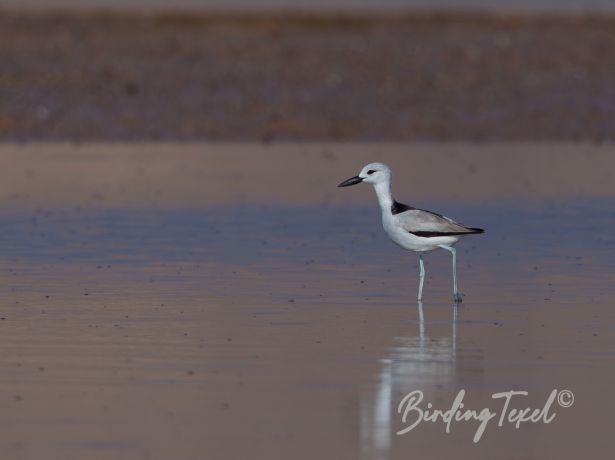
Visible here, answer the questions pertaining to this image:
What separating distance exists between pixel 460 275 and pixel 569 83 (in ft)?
58.4

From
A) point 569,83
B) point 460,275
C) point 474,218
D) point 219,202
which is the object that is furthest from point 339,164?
point 460,275

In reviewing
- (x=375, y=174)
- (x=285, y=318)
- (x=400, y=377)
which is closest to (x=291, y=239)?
(x=375, y=174)

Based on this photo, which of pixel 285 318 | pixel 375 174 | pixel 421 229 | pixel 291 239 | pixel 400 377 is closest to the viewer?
pixel 400 377

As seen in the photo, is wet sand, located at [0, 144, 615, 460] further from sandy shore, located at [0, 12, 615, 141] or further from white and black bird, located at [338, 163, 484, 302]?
sandy shore, located at [0, 12, 615, 141]

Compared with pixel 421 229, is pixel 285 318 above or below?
below

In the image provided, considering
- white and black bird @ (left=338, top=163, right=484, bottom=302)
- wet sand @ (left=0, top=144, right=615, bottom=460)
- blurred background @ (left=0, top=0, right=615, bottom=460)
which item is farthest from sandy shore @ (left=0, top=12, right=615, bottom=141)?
white and black bird @ (left=338, top=163, right=484, bottom=302)

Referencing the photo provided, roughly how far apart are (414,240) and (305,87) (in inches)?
701

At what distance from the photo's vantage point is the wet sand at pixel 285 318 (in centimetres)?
872

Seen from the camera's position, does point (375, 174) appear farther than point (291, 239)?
No

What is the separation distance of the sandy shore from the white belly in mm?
14797

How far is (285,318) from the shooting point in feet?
40.0

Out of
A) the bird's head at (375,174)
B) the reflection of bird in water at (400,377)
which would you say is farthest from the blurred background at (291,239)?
the bird's head at (375,174)

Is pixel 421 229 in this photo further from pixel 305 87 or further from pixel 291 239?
pixel 305 87

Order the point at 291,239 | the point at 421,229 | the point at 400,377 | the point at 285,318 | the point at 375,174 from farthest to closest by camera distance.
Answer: the point at 291,239
the point at 375,174
the point at 421,229
the point at 285,318
the point at 400,377
